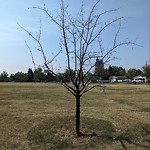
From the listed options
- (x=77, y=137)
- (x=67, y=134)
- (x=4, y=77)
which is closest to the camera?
(x=77, y=137)

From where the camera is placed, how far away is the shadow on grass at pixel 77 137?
9.48 metres

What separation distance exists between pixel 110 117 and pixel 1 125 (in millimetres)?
4340

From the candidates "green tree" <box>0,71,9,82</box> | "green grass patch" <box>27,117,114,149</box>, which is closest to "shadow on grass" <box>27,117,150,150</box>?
"green grass patch" <box>27,117,114,149</box>

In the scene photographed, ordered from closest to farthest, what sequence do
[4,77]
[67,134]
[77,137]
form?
[77,137] → [67,134] → [4,77]

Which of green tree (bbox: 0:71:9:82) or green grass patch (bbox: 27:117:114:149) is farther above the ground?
green tree (bbox: 0:71:9:82)

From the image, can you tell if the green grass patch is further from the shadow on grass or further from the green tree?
the green tree

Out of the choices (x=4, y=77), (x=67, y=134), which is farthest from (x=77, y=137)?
(x=4, y=77)

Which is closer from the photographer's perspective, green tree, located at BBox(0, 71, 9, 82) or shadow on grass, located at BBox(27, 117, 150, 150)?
shadow on grass, located at BBox(27, 117, 150, 150)

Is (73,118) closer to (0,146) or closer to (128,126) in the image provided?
(128,126)

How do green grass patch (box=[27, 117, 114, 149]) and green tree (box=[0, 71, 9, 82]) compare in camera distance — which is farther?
green tree (box=[0, 71, 9, 82])

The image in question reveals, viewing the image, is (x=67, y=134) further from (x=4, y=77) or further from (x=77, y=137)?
(x=4, y=77)

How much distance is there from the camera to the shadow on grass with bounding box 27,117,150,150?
948cm

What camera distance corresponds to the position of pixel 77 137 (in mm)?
10008

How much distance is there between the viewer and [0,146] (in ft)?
30.5
